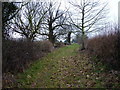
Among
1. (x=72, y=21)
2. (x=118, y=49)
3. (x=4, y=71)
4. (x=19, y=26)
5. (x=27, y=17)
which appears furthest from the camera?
(x=72, y=21)

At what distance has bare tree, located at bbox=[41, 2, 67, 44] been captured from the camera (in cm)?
1680

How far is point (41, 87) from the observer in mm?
4035

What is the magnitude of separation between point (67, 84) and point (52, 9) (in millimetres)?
13993

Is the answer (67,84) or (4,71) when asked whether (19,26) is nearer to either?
(4,71)

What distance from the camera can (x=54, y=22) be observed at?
701 inches

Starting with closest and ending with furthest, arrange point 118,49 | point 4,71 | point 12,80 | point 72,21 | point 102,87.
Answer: point 102,87, point 12,80, point 4,71, point 118,49, point 72,21

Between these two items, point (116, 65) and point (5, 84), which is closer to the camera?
point (5, 84)

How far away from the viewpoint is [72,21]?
13.1 metres

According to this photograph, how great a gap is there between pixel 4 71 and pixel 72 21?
9.88m

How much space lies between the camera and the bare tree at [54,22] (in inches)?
662

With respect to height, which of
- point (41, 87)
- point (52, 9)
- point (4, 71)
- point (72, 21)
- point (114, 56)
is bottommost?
point (41, 87)

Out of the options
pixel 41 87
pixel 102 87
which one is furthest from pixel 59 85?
pixel 102 87

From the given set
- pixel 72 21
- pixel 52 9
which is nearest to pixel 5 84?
pixel 72 21

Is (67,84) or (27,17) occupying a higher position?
(27,17)
